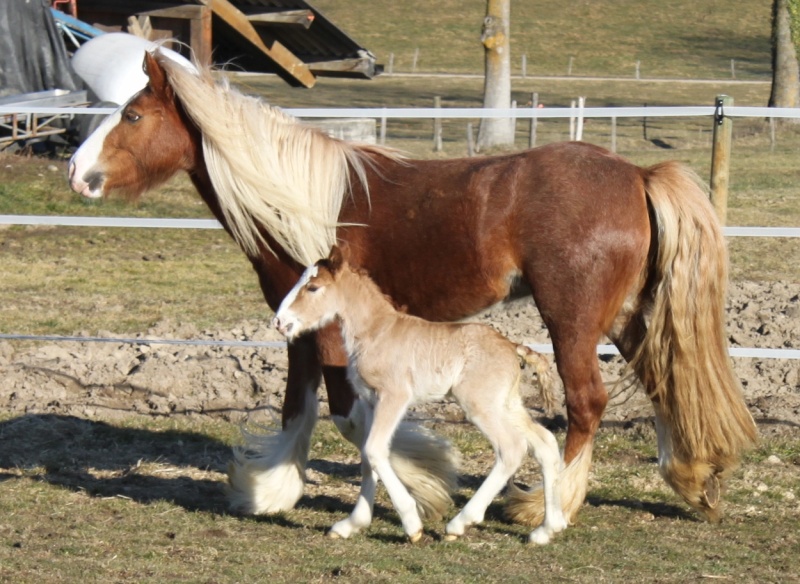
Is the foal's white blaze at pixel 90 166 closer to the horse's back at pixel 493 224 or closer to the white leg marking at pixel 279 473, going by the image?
the horse's back at pixel 493 224

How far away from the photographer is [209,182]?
196 inches

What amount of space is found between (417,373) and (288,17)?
38.4ft

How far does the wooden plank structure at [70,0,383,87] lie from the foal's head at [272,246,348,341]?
1089 cm

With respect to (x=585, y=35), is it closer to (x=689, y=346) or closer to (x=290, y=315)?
(x=689, y=346)

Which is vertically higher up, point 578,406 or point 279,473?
point 578,406

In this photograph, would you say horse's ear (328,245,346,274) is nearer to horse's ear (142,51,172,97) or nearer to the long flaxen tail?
horse's ear (142,51,172,97)

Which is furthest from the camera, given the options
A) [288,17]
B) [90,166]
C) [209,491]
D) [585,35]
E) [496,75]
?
[585,35]

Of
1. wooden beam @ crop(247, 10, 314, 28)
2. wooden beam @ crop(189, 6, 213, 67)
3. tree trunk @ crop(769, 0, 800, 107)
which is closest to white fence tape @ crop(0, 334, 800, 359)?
wooden beam @ crop(189, 6, 213, 67)

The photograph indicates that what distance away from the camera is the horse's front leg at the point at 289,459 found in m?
4.96

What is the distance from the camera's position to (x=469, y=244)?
464 cm

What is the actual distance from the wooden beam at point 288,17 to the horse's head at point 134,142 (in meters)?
10.7

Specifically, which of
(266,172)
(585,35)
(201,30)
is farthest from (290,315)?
(585,35)

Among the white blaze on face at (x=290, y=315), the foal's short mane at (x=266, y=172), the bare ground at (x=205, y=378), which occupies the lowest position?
the bare ground at (x=205, y=378)

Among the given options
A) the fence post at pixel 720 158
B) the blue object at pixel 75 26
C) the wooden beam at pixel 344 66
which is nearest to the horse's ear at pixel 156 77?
the fence post at pixel 720 158
